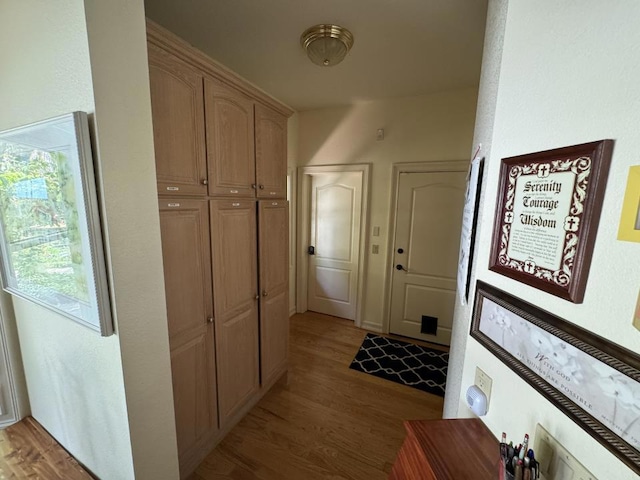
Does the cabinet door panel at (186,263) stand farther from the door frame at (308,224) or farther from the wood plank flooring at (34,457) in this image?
the door frame at (308,224)

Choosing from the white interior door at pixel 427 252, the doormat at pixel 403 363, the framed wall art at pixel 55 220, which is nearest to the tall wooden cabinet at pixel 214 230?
the framed wall art at pixel 55 220

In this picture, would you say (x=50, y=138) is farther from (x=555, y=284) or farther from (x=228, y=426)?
(x=228, y=426)

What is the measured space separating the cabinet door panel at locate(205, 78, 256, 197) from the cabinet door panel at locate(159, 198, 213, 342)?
0.64ft

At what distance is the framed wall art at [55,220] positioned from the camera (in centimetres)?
88

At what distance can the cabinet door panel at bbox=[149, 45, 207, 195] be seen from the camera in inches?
45.7

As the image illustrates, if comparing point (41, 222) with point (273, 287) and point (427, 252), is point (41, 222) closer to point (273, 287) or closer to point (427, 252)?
point (273, 287)

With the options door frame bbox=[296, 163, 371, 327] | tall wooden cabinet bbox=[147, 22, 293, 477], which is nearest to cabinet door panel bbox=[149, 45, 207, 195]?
tall wooden cabinet bbox=[147, 22, 293, 477]

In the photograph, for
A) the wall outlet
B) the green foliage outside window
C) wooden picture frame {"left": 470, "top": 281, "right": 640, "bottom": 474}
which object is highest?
the green foliage outside window

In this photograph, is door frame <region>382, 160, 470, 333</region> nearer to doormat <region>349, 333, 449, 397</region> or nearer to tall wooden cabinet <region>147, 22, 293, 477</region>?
doormat <region>349, 333, 449, 397</region>

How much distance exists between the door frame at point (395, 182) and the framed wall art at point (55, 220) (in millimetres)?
2660

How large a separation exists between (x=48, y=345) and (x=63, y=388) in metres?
0.23

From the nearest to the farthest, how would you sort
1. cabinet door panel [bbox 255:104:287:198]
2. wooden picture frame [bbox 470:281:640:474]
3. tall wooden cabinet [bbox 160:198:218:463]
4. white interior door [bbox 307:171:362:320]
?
wooden picture frame [bbox 470:281:640:474]
tall wooden cabinet [bbox 160:198:218:463]
cabinet door panel [bbox 255:104:287:198]
white interior door [bbox 307:171:362:320]

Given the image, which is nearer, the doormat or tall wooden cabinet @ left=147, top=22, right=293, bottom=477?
tall wooden cabinet @ left=147, top=22, right=293, bottom=477

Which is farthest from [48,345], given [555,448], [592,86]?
[592,86]
